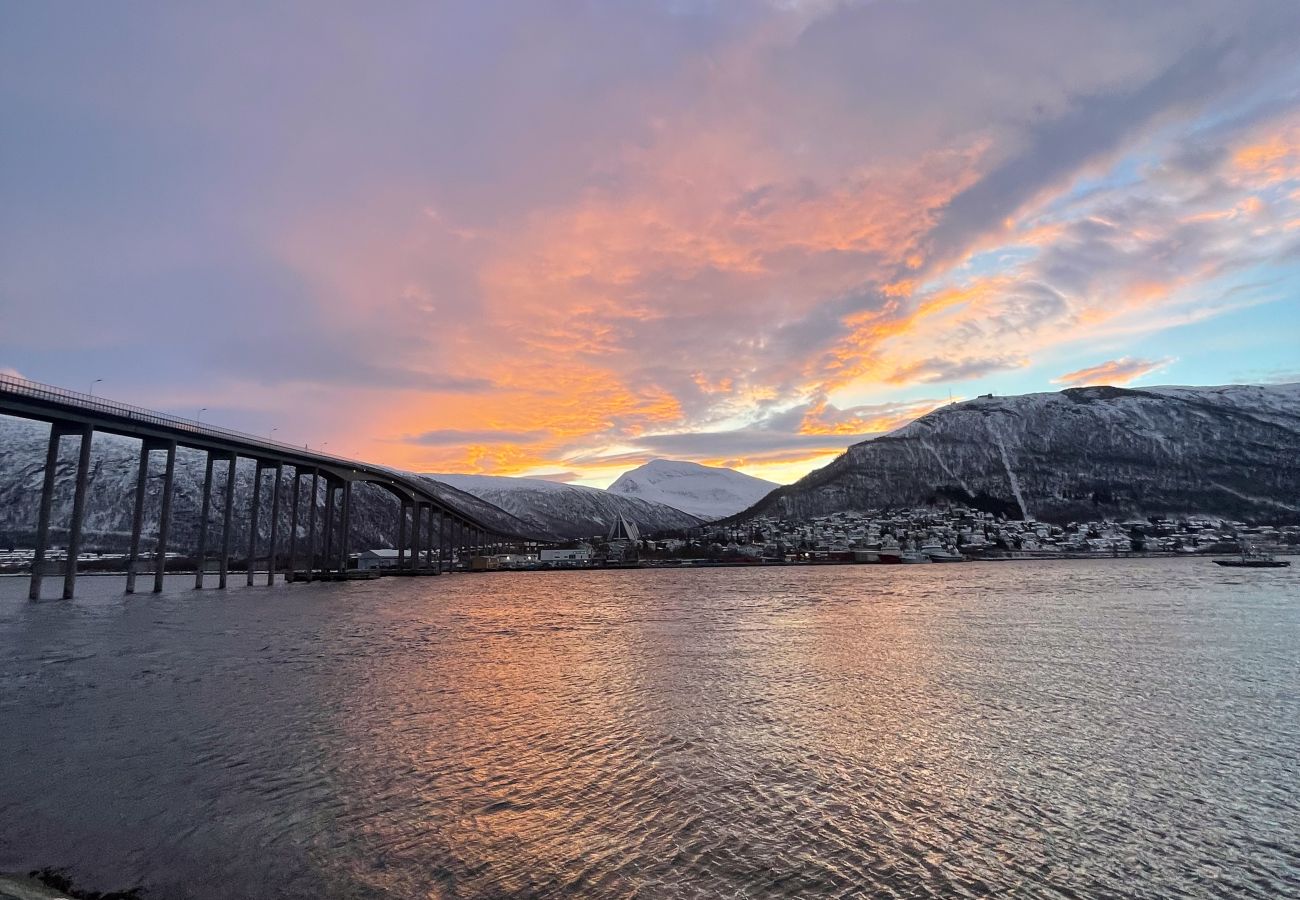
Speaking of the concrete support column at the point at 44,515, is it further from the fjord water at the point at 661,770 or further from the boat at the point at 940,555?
the boat at the point at 940,555

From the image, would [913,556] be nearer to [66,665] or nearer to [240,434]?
[240,434]

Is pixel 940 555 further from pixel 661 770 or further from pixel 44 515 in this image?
pixel 661 770

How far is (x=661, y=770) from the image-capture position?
50.3 feet

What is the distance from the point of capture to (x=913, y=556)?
191 metres

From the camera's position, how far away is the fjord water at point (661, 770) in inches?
410

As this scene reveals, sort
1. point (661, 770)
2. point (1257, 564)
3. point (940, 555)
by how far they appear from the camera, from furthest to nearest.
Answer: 1. point (940, 555)
2. point (1257, 564)
3. point (661, 770)

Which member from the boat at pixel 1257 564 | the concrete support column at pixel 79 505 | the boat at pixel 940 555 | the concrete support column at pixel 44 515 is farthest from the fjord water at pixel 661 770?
the boat at pixel 940 555

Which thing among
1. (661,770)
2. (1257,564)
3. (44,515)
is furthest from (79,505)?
(1257,564)

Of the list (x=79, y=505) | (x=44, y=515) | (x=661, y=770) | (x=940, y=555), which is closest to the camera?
(x=661, y=770)

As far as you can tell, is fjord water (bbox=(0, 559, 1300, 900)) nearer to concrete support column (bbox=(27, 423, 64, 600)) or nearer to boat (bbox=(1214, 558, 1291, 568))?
concrete support column (bbox=(27, 423, 64, 600))

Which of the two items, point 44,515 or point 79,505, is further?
point 79,505

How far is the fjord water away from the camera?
10.4 metres

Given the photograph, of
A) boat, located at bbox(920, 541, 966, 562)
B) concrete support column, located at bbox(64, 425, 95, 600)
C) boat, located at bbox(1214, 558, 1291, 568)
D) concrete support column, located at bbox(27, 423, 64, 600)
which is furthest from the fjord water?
boat, located at bbox(920, 541, 966, 562)

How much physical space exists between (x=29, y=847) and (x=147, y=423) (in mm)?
77970
